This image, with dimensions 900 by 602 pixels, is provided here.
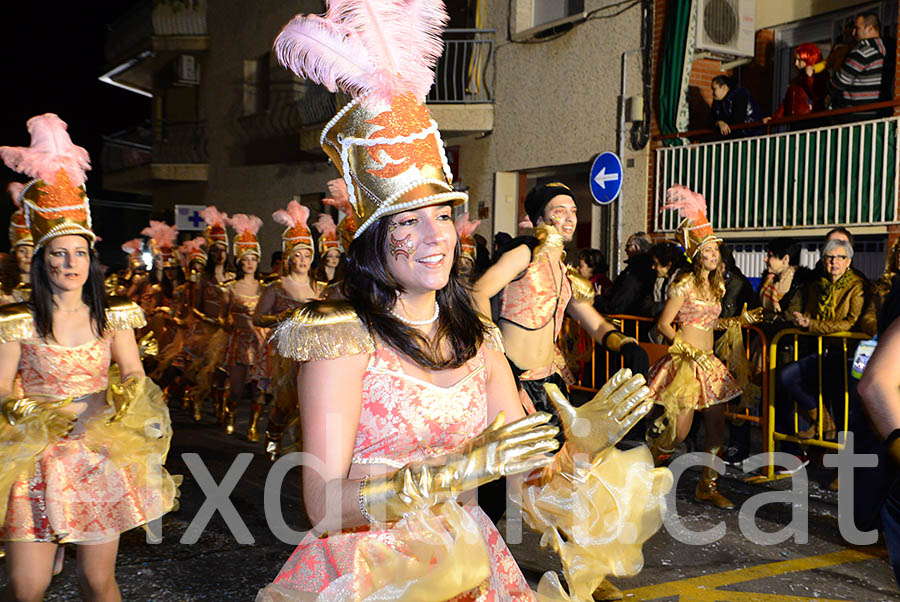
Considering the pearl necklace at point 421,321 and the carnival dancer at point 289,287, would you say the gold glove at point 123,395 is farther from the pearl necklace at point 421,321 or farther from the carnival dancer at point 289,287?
the carnival dancer at point 289,287

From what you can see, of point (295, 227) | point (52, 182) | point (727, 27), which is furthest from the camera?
point (727, 27)

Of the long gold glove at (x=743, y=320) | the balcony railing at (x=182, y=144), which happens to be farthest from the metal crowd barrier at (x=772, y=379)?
the balcony railing at (x=182, y=144)

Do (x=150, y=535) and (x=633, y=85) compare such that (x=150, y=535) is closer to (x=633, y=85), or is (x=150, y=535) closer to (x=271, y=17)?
(x=633, y=85)

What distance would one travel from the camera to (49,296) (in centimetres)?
416

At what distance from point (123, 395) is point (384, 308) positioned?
6.69 ft

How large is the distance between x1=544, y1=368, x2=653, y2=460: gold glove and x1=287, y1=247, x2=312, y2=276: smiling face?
289 inches

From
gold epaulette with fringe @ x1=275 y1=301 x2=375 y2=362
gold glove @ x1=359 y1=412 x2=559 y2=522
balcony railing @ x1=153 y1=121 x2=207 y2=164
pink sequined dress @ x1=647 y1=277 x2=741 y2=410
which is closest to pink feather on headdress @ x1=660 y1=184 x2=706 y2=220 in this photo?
pink sequined dress @ x1=647 y1=277 x2=741 y2=410

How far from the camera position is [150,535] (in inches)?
222

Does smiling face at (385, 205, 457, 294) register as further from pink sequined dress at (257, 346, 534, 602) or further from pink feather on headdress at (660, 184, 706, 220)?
pink feather on headdress at (660, 184, 706, 220)

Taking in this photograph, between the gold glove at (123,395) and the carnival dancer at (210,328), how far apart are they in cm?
602

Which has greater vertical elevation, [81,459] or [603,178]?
[603,178]

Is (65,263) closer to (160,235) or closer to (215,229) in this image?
(215,229)

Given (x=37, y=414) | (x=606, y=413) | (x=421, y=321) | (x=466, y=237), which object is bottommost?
(x=37, y=414)

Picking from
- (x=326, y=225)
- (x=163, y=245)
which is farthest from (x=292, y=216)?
(x=163, y=245)
